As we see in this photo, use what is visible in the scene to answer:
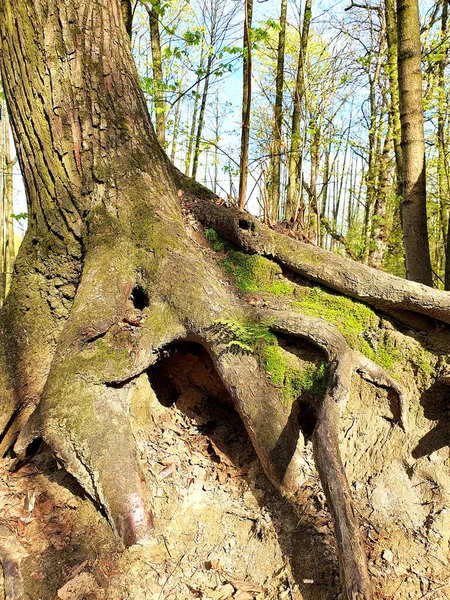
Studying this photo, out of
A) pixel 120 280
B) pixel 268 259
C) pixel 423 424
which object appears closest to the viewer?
pixel 423 424

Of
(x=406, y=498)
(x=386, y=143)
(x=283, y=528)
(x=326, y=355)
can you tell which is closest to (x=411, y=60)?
(x=326, y=355)

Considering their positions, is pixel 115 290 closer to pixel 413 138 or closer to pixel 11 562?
pixel 11 562

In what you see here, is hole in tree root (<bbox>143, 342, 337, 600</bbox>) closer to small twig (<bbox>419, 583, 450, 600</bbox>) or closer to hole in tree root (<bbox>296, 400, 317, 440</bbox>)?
hole in tree root (<bbox>296, 400, 317, 440</bbox>)

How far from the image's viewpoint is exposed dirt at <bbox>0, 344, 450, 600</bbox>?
2.08 m

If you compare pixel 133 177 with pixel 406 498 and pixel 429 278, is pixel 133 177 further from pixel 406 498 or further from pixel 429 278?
pixel 429 278

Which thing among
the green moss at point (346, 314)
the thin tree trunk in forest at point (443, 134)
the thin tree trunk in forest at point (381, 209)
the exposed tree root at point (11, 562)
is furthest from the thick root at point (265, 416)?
the thin tree trunk in forest at point (381, 209)

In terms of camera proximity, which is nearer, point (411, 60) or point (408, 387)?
point (408, 387)

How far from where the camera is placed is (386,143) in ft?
40.4

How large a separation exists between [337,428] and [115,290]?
6.34ft

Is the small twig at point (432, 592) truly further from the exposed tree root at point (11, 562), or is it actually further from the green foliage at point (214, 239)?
the green foliage at point (214, 239)

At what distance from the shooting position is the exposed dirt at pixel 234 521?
2076 mm

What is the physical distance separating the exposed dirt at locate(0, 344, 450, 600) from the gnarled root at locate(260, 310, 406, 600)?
0.19 meters

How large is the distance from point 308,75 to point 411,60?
8437 mm

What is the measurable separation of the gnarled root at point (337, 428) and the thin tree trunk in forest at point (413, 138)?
2734 millimetres
